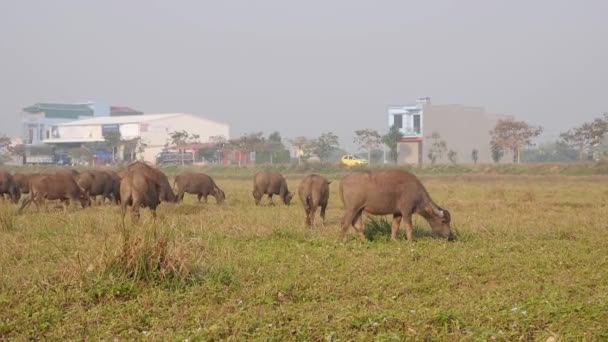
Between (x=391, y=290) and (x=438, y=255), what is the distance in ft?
8.85

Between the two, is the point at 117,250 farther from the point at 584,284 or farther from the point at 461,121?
the point at 461,121

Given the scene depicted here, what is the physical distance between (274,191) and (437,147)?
52.7m

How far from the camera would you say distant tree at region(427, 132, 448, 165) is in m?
72.6

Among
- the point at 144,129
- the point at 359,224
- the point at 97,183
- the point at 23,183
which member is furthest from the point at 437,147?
the point at 359,224

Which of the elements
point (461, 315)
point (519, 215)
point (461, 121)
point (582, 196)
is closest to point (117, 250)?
point (461, 315)

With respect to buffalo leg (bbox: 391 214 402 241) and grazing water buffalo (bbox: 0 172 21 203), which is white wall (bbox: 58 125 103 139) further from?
buffalo leg (bbox: 391 214 402 241)

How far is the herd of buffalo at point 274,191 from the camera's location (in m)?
12.7

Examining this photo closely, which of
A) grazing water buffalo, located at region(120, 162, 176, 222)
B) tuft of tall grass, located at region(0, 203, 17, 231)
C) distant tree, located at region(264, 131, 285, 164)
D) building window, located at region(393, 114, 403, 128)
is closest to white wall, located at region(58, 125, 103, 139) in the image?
distant tree, located at region(264, 131, 285, 164)

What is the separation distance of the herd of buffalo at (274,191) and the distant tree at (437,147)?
162ft

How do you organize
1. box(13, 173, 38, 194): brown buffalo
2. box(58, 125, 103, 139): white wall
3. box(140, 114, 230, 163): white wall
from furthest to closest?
box(58, 125, 103, 139): white wall → box(140, 114, 230, 163): white wall → box(13, 173, 38, 194): brown buffalo

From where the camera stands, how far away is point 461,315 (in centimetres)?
678

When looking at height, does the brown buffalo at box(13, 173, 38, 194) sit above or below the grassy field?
above

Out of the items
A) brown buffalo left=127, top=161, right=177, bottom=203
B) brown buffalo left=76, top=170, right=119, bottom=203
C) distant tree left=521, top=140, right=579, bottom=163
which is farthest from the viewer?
distant tree left=521, top=140, right=579, bottom=163

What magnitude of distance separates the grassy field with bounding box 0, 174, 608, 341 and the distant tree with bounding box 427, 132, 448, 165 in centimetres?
6100
